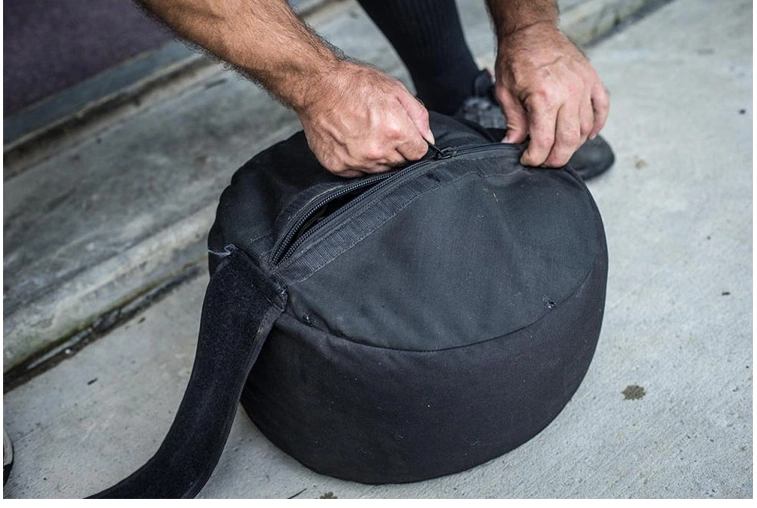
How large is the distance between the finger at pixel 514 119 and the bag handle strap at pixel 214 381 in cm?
48

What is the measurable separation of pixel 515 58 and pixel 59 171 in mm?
1119

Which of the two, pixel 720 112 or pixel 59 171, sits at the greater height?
pixel 59 171

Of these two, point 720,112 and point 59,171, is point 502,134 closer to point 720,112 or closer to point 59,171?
point 720,112

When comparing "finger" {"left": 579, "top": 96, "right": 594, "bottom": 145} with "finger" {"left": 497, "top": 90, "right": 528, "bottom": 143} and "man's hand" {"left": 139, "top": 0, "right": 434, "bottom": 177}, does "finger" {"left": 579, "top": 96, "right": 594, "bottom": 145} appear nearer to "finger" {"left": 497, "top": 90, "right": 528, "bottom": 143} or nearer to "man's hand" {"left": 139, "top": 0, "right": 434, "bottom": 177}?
"finger" {"left": 497, "top": 90, "right": 528, "bottom": 143}

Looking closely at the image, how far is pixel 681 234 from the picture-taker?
1641mm

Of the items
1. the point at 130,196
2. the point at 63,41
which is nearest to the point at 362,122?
the point at 130,196

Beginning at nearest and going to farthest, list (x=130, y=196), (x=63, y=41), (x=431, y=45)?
(x=431, y=45) → (x=130, y=196) → (x=63, y=41)

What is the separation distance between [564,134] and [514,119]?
0.10m

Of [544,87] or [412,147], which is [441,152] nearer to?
[412,147]

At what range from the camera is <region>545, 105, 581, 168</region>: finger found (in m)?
1.31

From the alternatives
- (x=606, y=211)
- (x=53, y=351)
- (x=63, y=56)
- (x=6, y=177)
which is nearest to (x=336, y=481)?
(x=53, y=351)

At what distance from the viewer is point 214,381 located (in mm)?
1175

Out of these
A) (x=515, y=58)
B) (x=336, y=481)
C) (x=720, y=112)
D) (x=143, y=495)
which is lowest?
(x=720, y=112)

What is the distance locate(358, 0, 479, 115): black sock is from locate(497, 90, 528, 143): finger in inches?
13.9
